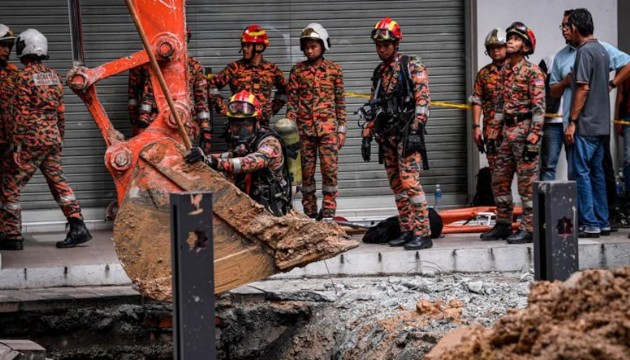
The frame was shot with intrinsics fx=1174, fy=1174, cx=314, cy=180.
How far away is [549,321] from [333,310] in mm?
4982

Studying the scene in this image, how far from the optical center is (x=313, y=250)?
8328mm

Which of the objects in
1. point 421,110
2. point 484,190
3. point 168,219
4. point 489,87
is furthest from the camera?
point 484,190

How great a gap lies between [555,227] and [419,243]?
18.7ft

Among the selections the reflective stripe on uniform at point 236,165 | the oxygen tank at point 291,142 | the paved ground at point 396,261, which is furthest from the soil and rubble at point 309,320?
the oxygen tank at point 291,142

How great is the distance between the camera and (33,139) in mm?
11344

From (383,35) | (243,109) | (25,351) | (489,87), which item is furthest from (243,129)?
(489,87)

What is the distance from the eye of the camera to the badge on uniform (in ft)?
37.5

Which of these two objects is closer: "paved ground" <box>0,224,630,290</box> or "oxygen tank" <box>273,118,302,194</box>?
"paved ground" <box>0,224,630,290</box>

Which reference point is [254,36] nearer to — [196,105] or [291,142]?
[196,105]

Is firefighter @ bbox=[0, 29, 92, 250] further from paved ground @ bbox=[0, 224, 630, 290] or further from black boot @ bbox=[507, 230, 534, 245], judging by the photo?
black boot @ bbox=[507, 230, 534, 245]

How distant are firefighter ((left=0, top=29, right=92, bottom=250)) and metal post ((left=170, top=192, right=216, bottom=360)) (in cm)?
645

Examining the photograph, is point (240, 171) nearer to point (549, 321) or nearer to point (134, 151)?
point (134, 151)

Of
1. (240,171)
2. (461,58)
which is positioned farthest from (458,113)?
(240,171)

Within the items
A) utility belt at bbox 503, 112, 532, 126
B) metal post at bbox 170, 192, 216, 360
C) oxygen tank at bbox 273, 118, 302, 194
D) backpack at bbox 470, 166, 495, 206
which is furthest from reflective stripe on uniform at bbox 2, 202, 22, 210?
metal post at bbox 170, 192, 216, 360
